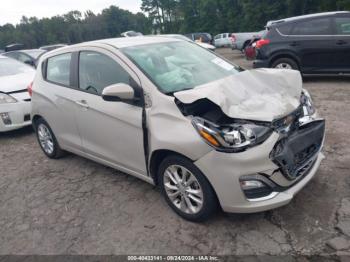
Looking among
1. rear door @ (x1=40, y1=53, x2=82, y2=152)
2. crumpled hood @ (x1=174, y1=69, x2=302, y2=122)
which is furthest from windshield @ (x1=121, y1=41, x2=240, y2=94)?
rear door @ (x1=40, y1=53, x2=82, y2=152)

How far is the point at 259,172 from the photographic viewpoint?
103 inches

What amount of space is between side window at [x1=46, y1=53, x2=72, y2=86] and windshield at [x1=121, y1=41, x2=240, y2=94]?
3.48 ft

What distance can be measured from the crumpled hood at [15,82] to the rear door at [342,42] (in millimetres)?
6916

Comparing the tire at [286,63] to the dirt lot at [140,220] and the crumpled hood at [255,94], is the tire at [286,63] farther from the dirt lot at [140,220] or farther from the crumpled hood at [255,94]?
the crumpled hood at [255,94]

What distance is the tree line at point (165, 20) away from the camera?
38.1 meters

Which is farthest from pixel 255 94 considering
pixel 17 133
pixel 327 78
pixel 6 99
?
pixel 327 78

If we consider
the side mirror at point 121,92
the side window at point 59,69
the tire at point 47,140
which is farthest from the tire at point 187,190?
the tire at point 47,140

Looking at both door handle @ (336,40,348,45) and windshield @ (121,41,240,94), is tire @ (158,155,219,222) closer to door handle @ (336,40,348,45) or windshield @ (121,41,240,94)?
windshield @ (121,41,240,94)

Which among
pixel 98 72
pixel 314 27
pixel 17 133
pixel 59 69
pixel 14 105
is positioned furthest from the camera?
pixel 314 27

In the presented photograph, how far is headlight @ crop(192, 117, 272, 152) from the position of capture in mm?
2611

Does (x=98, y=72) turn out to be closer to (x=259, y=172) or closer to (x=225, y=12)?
(x=259, y=172)

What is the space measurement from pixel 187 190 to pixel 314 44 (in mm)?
6388

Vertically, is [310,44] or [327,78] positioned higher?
[310,44]

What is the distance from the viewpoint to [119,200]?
365 centimetres
